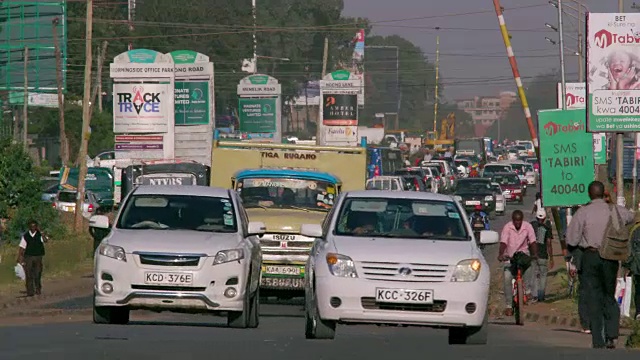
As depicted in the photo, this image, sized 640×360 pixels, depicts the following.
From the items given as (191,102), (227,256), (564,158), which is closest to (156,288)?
(227,256)

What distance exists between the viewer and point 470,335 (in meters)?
15.6

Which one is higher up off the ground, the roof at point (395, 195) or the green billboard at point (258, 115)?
the green billboard at point (258, 115)

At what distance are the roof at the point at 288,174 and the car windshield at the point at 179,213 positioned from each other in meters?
6.94

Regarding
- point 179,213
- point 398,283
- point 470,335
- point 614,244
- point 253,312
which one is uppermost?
point 179,213

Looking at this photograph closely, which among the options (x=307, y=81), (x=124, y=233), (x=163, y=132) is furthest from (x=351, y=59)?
(x=124, y=233)

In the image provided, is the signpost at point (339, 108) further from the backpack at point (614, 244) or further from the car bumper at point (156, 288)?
the backpack at point (614, 244)

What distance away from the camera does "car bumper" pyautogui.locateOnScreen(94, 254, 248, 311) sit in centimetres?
Result: 1666

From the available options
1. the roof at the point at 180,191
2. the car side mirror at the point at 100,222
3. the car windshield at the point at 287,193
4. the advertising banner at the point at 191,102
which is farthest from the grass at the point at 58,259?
the advertising banner at the point at 191,102

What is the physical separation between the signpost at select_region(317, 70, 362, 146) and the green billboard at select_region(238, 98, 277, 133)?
274 centimetres

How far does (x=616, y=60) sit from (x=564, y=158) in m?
3.36

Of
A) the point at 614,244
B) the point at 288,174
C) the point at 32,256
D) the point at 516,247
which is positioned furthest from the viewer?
the point at 32,256

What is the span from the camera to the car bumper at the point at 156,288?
656 inches

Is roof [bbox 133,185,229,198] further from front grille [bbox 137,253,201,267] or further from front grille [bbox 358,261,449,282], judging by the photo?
front grille [bbox 358,261,449,282]

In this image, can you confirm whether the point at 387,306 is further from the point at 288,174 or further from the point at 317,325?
the point at 288,174
